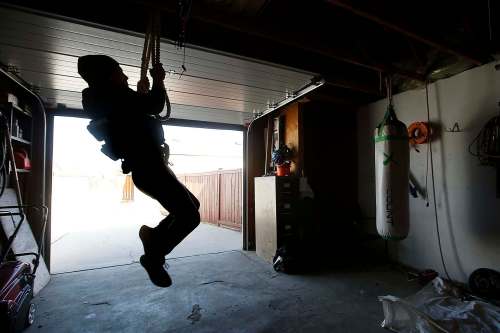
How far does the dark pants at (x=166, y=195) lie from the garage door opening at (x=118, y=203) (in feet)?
1.96

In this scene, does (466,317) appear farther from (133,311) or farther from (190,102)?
(190,102)

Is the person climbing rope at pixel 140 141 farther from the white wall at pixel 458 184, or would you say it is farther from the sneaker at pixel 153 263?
the white wall at pixel 458 184

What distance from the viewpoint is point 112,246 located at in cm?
517

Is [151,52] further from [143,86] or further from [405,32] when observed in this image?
[405,32]

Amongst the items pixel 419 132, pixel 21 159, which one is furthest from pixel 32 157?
pixel 419 132

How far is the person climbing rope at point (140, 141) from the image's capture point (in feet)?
4.51

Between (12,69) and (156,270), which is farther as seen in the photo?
(12,69)

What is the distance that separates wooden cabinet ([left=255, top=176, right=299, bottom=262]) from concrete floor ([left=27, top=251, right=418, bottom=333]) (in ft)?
1.46

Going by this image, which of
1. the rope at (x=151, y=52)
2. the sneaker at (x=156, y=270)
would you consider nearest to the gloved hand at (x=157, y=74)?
the rope at (x=151, y=52)

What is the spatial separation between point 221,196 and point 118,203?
24.7 ft

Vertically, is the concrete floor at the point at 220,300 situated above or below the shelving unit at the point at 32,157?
below

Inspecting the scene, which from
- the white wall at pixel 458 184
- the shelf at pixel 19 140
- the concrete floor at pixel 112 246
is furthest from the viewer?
the concrete floor at pixel 112 246

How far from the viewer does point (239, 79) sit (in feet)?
10.2

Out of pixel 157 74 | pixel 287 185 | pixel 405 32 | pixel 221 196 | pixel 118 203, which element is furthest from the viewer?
pixel 118 203
